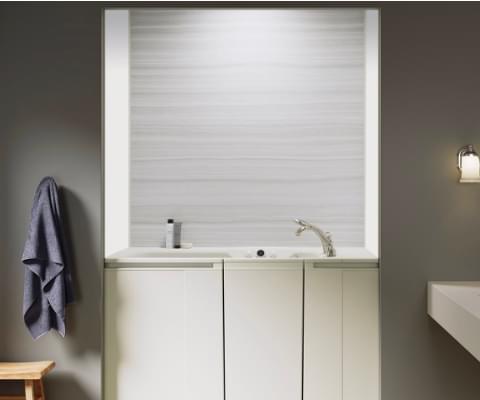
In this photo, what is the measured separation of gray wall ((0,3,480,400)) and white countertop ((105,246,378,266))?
8.3 inches

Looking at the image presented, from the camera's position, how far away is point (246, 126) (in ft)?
10.5

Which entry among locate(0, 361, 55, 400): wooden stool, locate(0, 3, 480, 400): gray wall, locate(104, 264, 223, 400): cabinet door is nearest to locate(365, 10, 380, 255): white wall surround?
locate(0, 3, 480, 400): gray wall

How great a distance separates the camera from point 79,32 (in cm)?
263

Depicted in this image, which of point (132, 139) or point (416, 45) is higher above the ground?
point (416, 45)

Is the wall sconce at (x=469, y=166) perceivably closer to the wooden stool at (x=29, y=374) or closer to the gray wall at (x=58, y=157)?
the gray wall at (x=58, y=157)

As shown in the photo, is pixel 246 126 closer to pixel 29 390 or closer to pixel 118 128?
pixel 118 128

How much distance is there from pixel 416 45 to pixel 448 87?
0.27m

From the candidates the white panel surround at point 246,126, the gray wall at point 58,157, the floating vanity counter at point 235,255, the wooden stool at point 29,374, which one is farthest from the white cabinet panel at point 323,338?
the wooden stool at point 29,374

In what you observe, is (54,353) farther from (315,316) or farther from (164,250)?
(315,316)

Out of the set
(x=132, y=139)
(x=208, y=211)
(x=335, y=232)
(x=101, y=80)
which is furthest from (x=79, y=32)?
(x=335, y=232)

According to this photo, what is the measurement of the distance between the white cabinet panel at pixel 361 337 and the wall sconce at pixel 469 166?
65cm

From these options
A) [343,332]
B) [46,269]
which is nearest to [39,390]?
[46,269]

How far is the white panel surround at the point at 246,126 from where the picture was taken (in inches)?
124

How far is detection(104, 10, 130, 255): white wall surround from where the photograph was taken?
9.76 feet
